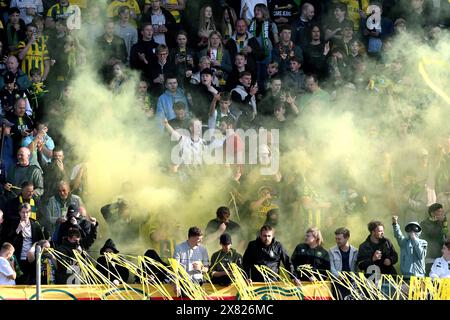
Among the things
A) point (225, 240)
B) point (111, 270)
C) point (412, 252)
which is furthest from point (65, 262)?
point (412, 252)

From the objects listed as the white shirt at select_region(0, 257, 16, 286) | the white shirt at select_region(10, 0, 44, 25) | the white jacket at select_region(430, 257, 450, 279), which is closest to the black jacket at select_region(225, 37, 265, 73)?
the white shirt at select_region(10, 0, 44, 25)

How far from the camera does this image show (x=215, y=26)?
1480cm

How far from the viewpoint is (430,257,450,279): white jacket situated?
1174 centimetres

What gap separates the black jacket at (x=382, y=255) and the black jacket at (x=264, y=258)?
0.83m

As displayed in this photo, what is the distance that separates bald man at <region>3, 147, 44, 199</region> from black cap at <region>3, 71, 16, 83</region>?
3.59ft

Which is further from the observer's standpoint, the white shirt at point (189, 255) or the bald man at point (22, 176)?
the bald man at point (22, 176)

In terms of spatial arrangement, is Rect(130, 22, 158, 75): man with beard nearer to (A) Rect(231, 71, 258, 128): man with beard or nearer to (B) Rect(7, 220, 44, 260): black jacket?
(A) Rect(231, 71, 258, 128): man with beard

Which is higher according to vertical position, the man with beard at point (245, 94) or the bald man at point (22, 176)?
the man with beard at point (245, 94)

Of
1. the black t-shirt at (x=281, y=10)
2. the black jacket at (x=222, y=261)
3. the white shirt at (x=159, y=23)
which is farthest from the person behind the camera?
the black t-shirt at (x=281, y=10)

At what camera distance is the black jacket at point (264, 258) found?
11.4m

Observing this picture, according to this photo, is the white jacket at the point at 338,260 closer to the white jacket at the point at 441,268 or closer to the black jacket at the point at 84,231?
the white jacket at the point at 441,268

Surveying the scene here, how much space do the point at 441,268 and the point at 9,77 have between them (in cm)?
546

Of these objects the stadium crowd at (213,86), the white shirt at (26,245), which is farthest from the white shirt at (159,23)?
the white shirt at (26,245)
